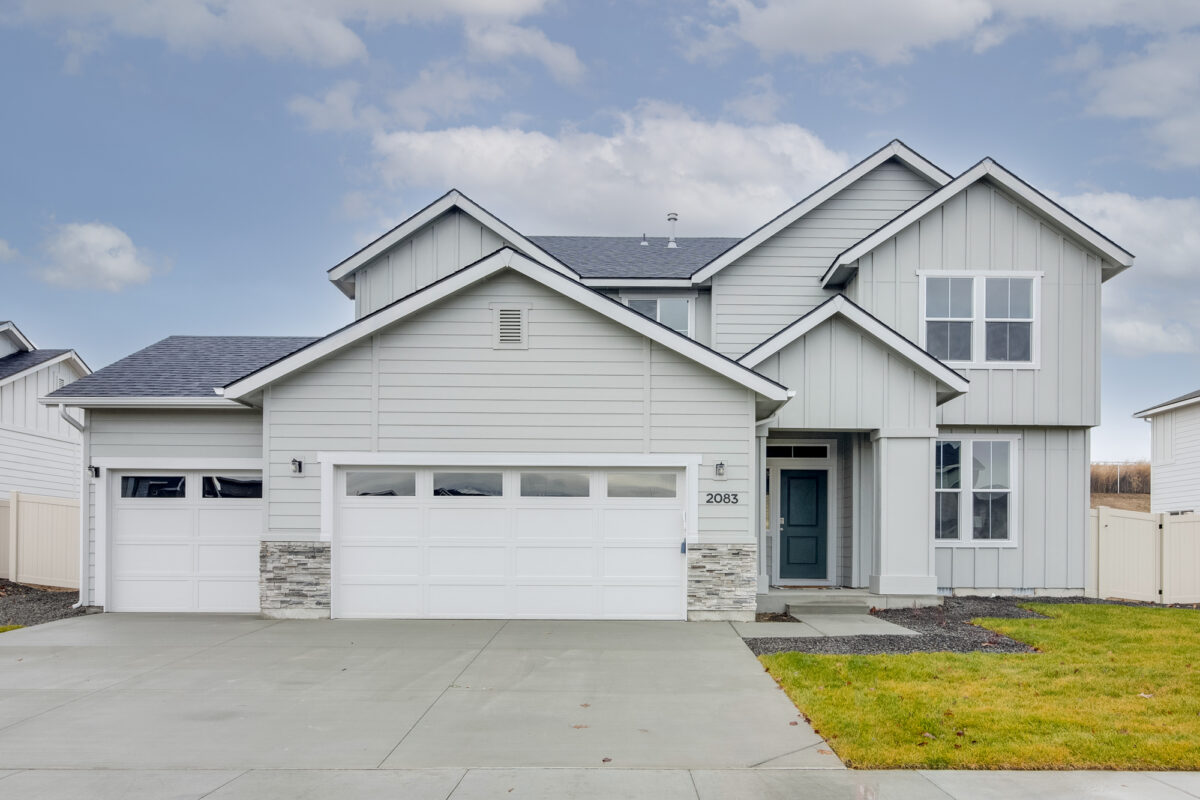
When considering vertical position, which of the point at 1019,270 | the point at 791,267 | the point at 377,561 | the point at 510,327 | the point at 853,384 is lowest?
the point at 377,561

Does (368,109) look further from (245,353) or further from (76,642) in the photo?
(76,642)

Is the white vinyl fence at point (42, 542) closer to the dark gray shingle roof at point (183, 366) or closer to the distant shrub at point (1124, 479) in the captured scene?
the dark gray shingle roof at point (183, 366)

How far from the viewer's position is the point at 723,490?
12.5m

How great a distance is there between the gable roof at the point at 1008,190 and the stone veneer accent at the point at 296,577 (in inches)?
375

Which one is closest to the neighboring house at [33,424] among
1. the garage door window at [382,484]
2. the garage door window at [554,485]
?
the garage door window at [382,484]

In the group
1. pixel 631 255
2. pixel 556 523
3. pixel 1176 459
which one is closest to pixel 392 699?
pixel 556 523

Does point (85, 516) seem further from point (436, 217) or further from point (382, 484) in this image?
point (436, 217)

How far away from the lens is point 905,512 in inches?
539

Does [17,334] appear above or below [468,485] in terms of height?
above

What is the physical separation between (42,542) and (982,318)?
17.9 m

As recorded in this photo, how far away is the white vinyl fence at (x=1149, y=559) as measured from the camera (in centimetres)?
1559

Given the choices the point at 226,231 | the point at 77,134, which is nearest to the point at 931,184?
the point at 226,231

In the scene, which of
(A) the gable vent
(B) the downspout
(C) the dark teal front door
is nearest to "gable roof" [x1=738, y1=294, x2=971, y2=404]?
(C) the dark teal front door

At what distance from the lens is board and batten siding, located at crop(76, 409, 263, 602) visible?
1353 cm
